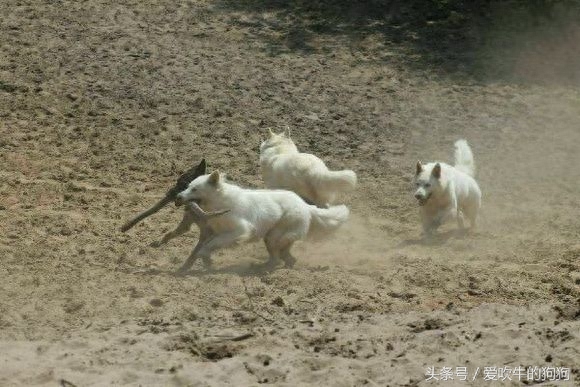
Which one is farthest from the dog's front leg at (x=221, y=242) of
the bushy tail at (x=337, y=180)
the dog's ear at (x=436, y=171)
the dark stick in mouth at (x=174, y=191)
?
the dog's ear at (x=436, y=171)

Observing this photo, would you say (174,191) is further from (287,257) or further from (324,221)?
(324,221)

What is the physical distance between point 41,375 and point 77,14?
11554 millimetres

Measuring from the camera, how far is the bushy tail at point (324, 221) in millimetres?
10547

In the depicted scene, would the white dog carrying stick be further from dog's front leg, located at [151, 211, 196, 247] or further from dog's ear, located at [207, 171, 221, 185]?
dog's ear, located at [207, 171, 221, 185]

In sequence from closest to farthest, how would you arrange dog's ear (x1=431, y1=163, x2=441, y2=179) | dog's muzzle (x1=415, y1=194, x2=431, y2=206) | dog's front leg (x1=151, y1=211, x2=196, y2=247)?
1. dog's front leg (x1=151, y1=211, x2=196, y2=247)
2. dog's muzzle (x1=415, y1=194, x2=431, y2=206)
3. dog's ear (x1=431, y1=163, x2=441, y2=179)

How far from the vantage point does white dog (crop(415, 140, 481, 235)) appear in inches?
451

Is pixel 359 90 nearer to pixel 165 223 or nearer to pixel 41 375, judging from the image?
pixel 165 223

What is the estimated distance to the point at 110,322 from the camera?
28.1 feet

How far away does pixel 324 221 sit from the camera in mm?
10578

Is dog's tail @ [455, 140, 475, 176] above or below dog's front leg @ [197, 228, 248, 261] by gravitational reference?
above

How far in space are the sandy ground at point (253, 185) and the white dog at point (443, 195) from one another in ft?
0.85

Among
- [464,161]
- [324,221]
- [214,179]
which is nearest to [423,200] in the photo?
→ [324,221]

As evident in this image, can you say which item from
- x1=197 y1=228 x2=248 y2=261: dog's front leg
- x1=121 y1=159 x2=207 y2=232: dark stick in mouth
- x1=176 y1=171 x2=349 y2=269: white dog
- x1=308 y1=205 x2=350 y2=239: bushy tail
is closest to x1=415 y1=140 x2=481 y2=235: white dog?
x1=308 y1=205 x2=350 y2=239: bushy tail

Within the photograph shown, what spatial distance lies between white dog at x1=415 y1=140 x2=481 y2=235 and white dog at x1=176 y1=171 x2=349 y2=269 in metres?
1.56
